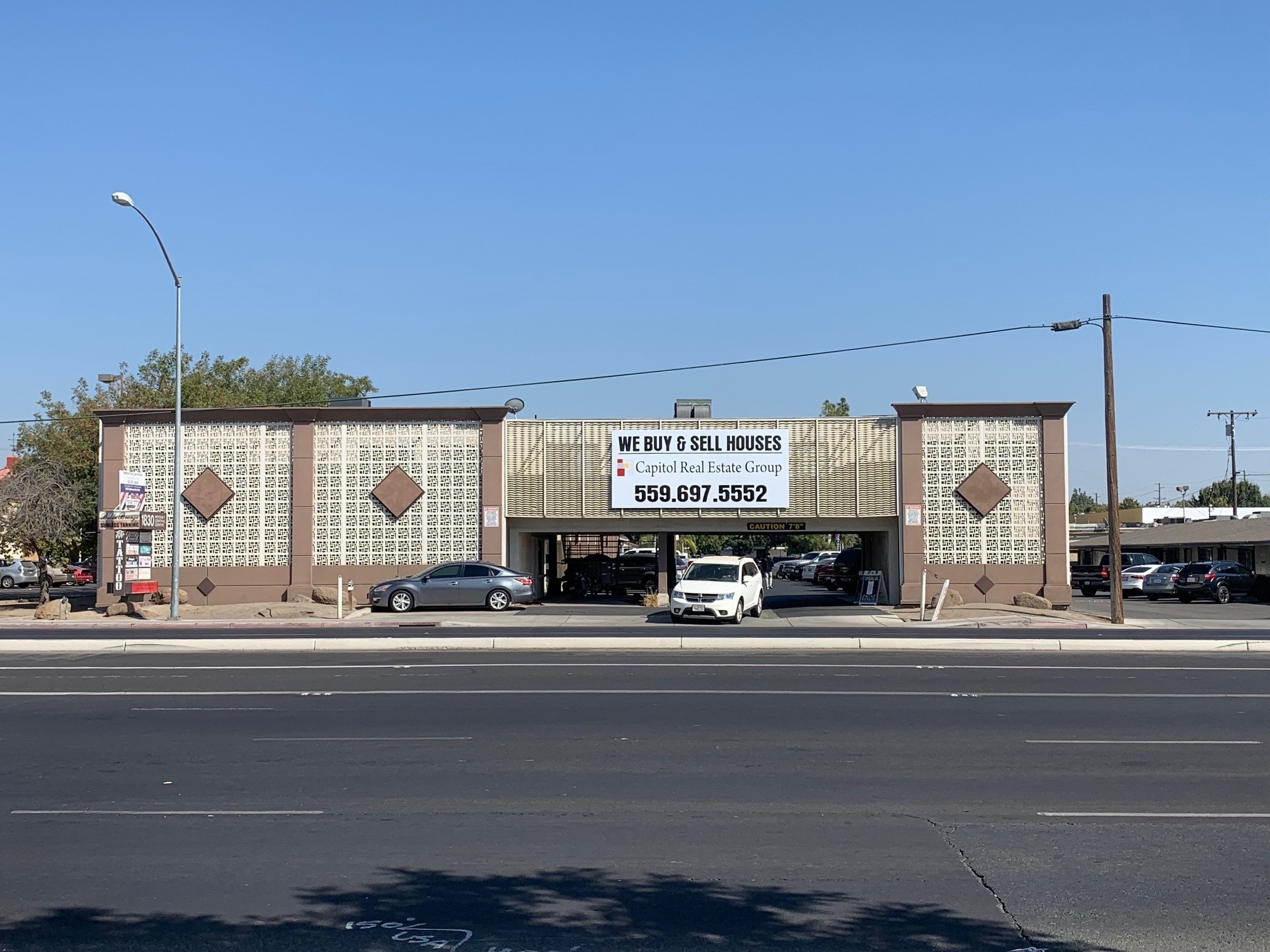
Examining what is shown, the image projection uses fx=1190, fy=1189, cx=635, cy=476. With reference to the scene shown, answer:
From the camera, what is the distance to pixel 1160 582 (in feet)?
147

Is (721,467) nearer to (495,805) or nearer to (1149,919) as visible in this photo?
(495,805)

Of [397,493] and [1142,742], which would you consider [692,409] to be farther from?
[1142,742]

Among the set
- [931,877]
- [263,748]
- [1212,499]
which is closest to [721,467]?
[263,748]

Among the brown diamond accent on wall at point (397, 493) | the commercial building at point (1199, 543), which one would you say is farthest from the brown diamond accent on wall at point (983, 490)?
the brown diamond accent on wall at point (397, 493)

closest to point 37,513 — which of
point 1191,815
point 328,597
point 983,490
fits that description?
point 328,597

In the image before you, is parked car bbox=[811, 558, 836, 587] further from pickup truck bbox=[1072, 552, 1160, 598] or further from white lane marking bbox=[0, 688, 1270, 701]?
white lane marking bbox=[0, 688, 1270, 701]

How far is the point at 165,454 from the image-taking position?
121 feet

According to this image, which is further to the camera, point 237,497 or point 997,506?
point 237,497

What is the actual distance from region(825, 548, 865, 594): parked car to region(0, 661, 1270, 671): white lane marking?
25.4 metres

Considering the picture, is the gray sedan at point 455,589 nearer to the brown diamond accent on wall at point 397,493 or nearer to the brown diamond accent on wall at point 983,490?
the brown diamond accent on wall at point 397,493

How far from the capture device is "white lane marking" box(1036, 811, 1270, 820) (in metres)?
8.62

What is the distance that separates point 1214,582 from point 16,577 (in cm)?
5369

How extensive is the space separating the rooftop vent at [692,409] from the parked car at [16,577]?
3699cm

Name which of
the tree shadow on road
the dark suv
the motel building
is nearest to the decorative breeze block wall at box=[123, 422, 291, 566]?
the motel building
